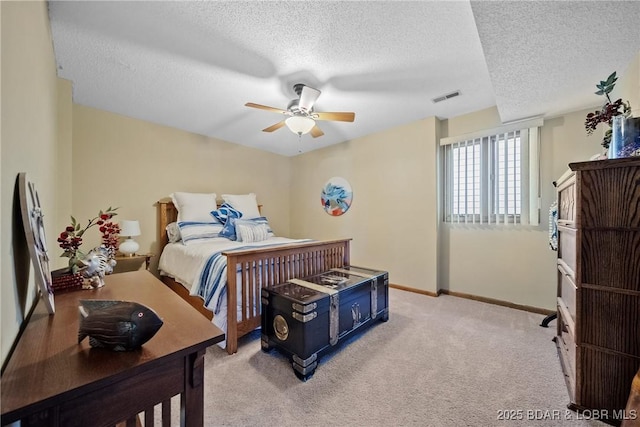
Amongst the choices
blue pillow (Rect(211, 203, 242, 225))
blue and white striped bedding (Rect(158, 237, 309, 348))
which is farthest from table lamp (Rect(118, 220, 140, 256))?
blue pillow (Rect(211, 203, 242, 225))

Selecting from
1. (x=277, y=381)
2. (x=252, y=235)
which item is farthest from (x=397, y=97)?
(x=277, y=381)

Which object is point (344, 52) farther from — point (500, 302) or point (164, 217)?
point (500, 302)

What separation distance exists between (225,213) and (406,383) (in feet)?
9.72

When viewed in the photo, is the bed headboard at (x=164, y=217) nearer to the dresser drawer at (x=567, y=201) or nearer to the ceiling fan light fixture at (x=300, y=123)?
the ceiling fan light fixture at (x=300, y=123)

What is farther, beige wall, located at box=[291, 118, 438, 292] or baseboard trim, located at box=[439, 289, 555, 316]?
beige wall, located at box=[291, 118, 438, 292]

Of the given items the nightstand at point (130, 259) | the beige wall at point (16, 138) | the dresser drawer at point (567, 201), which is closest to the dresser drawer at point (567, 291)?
the dresser drawer at point (567, 201)

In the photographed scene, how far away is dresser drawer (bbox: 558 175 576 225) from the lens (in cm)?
150

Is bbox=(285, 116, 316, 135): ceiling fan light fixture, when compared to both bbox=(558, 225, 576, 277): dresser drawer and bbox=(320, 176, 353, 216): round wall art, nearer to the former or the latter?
bbox=(320, 176, 353, 216): round wall art

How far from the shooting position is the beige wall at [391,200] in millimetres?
3338

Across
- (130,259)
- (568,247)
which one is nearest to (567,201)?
(568,247)

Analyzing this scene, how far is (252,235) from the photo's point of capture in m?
3.22

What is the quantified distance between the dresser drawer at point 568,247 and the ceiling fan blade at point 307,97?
216cm

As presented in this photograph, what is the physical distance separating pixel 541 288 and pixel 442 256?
3.39ft

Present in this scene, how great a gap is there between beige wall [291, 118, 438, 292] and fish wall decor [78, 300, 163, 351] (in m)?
3.23
